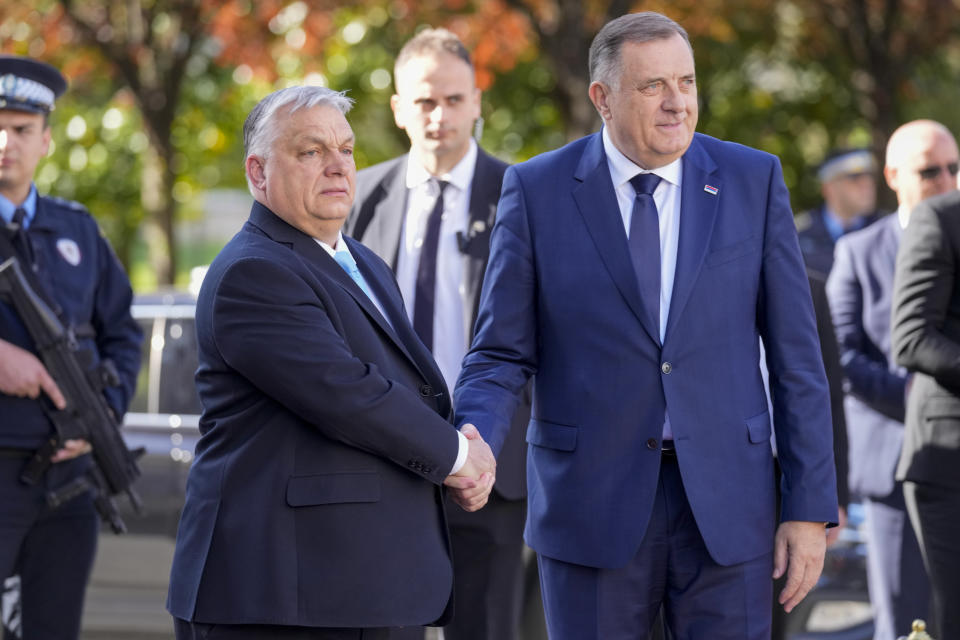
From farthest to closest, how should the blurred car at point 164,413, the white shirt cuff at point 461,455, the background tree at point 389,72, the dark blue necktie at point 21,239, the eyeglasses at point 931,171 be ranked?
the background tree at point 389,72 → the blurred car at point 164,413 → the eyeglasses at point 931,171 → the dark blue necktie at point 21,239 → the white shirt cuff at point 461,455

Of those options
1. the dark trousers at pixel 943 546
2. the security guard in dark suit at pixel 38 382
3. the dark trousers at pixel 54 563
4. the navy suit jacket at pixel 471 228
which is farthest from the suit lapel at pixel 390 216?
the dark trousers at pixel 943 546

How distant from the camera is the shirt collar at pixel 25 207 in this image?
4781 mm

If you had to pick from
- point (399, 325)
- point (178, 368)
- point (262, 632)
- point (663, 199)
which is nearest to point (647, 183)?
point (663, 199)

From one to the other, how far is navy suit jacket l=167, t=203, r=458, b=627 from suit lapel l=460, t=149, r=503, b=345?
1455 millimetres

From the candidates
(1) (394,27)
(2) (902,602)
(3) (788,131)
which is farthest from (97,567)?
(3) (788,131)

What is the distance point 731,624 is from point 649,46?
144 centimetres

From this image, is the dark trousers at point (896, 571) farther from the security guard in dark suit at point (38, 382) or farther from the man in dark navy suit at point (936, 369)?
the security guard in dark suit at point (38, 382)

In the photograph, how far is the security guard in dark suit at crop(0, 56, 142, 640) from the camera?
4590mm

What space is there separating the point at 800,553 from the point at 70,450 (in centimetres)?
247

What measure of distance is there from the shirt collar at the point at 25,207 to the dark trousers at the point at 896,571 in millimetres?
3411

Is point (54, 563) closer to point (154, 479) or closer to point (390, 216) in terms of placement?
point (390, 216)

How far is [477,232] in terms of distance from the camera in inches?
191

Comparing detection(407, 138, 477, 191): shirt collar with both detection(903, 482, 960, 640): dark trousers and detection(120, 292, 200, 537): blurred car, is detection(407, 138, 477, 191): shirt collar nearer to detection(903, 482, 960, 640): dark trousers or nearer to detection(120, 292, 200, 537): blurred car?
detection(903, 482, 960, 640): dark trousers

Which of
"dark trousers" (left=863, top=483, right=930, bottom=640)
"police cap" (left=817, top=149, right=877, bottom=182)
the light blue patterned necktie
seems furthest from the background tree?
the light blue patterned necktie
